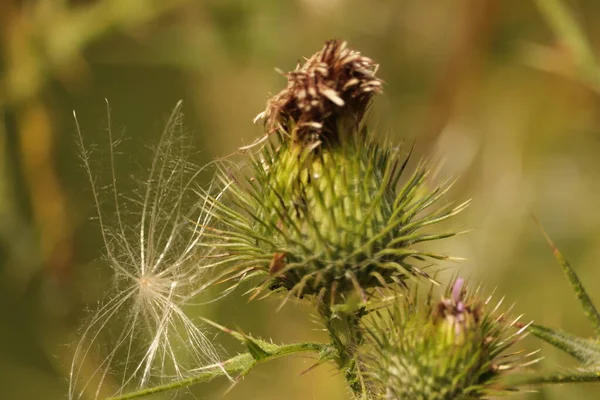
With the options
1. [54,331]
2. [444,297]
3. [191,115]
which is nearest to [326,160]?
[444,297]

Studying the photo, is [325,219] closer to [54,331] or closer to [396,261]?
[396,261]

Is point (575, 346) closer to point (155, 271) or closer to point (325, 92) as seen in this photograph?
point (325, 92)

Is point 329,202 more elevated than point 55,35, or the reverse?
point 55,35

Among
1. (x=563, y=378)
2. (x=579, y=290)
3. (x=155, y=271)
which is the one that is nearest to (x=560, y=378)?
(x=563, y=378)

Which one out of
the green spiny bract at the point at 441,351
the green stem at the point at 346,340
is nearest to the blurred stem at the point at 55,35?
the green stem at the point at 346,340

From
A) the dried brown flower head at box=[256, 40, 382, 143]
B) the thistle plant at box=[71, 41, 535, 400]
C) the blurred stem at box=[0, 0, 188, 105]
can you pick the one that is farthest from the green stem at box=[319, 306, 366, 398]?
the blurred stem at box=[0, 0, 188, 105]
